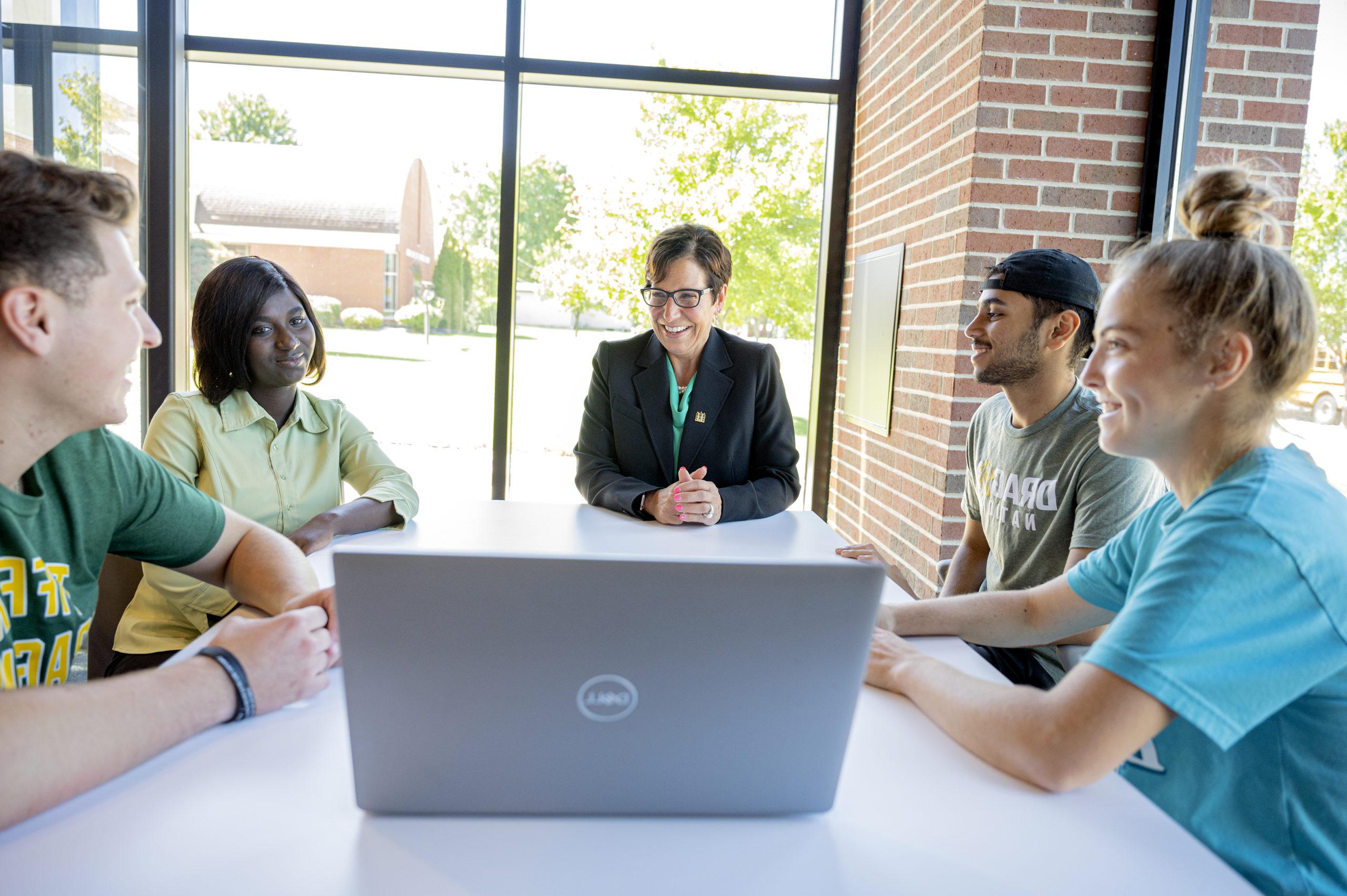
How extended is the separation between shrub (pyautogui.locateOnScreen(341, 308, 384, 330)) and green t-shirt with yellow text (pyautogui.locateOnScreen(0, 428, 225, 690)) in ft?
9.60

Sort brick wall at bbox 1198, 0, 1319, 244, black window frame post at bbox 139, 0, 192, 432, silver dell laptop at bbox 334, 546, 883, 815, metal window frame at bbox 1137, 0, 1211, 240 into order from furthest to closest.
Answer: black window frame post at bbox 139, 0, 192, 432 < metal window frame at bbox 1137, 0, 1211, 240 < brick wall at bbox 1198, 0, 1319, 244 < silver dell laptop at bbox 334, 546, 883, 815

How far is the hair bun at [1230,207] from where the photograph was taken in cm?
119

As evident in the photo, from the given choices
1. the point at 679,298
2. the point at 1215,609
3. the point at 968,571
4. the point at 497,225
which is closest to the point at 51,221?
the point at 1215,609

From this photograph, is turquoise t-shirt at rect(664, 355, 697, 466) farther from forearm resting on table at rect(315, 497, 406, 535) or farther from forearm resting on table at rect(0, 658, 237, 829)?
forearm resting on table at rect(0, 658, 237, 829)

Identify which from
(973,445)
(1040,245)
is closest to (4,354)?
(973,445)

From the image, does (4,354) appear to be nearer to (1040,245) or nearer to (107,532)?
(107,532)

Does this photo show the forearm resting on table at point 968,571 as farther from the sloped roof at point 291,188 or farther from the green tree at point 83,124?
the sloped roof at point 291,188

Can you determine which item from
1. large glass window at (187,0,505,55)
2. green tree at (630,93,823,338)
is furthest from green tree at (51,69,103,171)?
green tree at (630,93,823,338)

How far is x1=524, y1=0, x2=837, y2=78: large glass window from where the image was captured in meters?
4.15

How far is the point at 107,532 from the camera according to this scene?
142cm

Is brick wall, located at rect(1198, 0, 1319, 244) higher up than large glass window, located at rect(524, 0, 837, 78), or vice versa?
large glass window, located at rect(524, 0, 837, 78)

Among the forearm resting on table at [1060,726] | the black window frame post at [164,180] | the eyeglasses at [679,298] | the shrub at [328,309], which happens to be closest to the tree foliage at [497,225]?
the shrub at [328,309]

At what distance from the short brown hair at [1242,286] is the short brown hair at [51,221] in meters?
1.40

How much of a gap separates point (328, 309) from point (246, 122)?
35.4 inches
